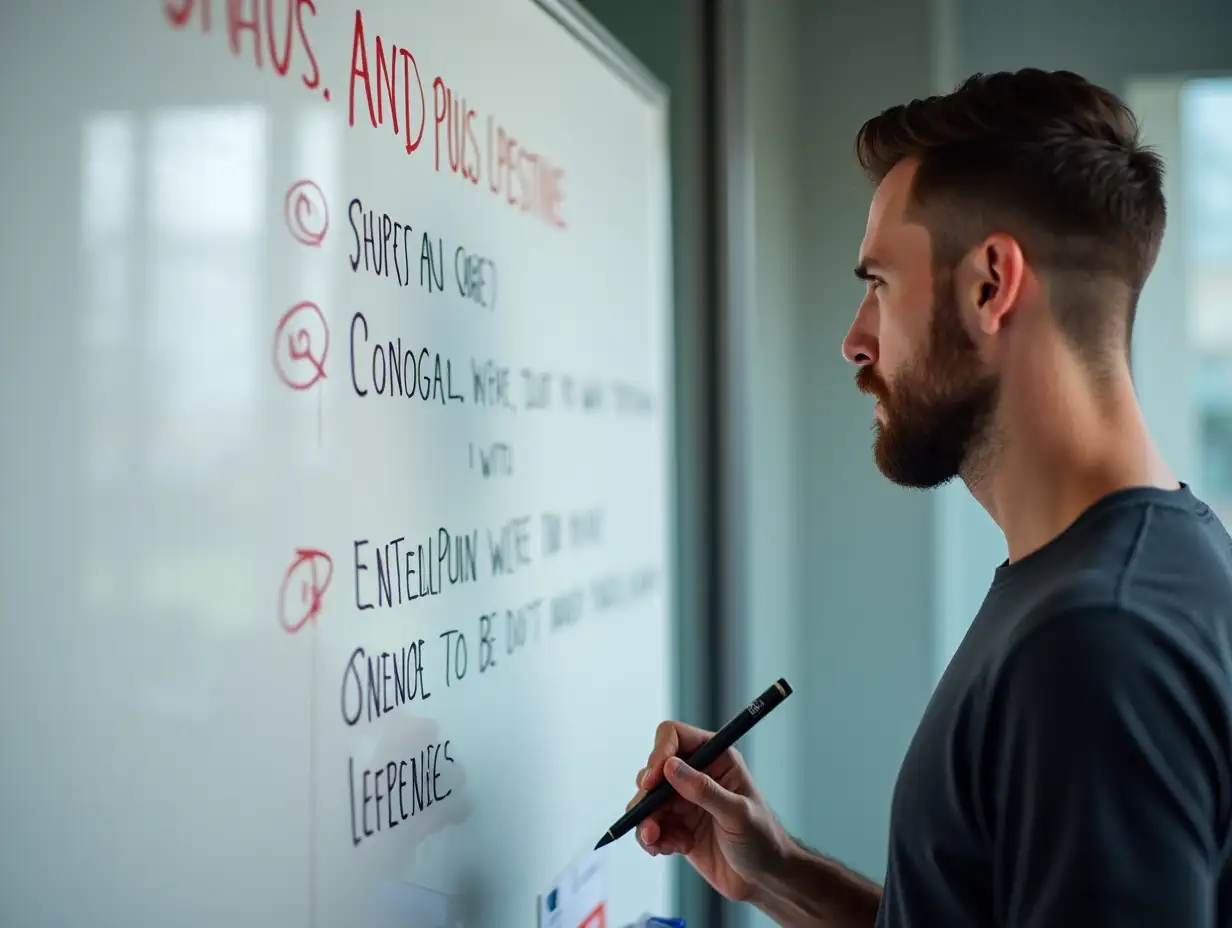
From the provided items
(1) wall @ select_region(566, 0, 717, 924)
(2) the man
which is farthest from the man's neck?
(1) wall @ select_region(566, 0, 717, 924)

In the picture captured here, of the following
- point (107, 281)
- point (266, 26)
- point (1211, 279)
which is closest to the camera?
point (107, 281)

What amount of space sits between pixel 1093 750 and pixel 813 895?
0.39m

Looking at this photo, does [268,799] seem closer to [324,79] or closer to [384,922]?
[384,922]

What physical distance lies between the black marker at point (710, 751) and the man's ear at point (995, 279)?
0.96 ft

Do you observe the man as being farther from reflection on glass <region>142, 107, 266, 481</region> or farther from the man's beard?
reflection on glass <region>142, 107, 266, 481</region>

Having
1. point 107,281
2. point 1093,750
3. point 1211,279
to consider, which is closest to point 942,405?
point 1093,750

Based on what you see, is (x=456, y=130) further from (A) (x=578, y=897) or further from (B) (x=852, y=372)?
(B) (x=852, y=372)

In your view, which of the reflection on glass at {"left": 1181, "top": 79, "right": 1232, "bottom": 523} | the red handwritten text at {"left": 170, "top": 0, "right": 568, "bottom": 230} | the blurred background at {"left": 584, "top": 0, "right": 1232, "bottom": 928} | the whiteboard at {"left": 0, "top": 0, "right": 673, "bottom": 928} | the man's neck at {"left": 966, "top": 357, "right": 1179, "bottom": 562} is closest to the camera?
the whiteboard at {"left": 0, "top": 0, "right": 673, "bottom": 928}

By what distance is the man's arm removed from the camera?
2.77 ft

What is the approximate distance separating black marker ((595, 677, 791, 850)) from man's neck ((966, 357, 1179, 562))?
0.21m

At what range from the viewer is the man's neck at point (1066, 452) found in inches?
26.0

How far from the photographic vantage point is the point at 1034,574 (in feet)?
2.15

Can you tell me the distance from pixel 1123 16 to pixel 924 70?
15.3 inches

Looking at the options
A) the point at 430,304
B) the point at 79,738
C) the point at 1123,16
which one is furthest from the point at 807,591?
the point at 79,738
